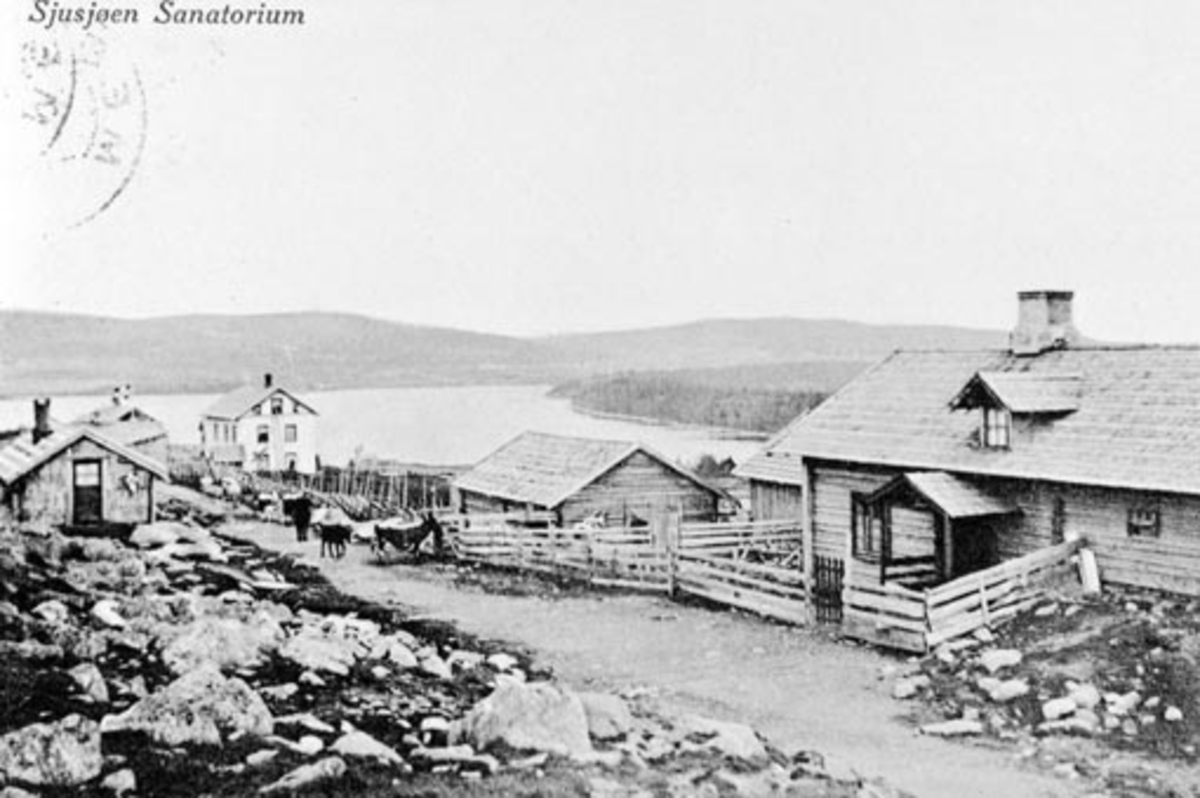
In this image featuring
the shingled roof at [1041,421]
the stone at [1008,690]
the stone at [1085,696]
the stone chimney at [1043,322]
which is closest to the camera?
the stone at [1085,696]

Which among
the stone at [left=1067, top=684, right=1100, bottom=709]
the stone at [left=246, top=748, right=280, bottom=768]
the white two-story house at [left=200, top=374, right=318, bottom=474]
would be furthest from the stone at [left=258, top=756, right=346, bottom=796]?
the white two-story house at [left=200, top=374, right=318, bottom=474]

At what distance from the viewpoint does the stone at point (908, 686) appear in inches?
686

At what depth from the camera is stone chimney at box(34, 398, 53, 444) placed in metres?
31.1

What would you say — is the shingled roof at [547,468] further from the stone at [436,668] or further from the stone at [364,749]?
the stone at [364,749]

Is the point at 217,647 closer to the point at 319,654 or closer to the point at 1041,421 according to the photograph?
the point at 319,654

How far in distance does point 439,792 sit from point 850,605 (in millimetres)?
12331

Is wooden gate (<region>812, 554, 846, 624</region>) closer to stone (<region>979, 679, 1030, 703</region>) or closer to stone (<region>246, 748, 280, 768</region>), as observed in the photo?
stone (<region>979, 679, 1030, 703</region>)

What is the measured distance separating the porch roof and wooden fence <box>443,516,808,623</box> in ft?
8.76

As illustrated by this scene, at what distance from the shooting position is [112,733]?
36.1 ft

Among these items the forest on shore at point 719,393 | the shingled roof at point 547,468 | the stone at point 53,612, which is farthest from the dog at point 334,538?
the forest on shore at point 719,393

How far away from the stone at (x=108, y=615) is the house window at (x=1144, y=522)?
15.1m

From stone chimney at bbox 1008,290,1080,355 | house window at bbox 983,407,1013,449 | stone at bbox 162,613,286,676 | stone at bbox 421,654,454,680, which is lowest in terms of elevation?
stone at bbox 421,654,454,680

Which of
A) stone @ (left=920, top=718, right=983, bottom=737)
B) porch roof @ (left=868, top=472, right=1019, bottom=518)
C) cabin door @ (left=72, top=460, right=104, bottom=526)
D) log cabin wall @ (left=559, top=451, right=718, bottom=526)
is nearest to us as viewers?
stone @ (left=920, top=718, right=983, bottom=737)

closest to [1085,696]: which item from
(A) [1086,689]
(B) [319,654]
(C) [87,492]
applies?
(A) [1086,689]
